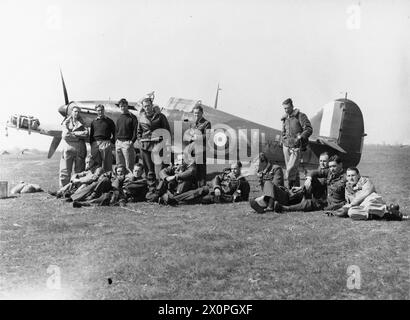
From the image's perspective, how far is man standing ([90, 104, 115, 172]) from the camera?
32.6 feet

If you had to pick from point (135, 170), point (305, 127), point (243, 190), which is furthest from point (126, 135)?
point (305, 127)

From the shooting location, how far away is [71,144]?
33.1 ft

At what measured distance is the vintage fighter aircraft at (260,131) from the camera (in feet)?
44.9

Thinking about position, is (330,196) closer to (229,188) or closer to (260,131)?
(229,188)

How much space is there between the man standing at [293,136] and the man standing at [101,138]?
3986 millimetres

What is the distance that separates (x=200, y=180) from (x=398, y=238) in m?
4.82

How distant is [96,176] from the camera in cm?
906

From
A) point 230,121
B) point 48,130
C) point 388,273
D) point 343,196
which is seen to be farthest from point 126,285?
point 48,130

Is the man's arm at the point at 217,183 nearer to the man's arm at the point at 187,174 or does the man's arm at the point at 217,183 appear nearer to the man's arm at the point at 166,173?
the man's arm at the point at 187,174

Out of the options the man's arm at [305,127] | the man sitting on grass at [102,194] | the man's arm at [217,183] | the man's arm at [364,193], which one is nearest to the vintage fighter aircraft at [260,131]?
the man's arm at [217,183]

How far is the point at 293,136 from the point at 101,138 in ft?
14.2

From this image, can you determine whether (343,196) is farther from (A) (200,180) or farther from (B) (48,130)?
(B) (48,130)

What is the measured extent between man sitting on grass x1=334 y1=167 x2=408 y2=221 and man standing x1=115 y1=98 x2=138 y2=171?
492 cm
